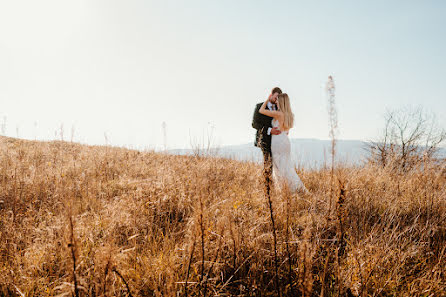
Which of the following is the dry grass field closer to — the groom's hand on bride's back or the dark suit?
the dark suit

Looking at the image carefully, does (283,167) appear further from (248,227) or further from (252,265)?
(252,265)

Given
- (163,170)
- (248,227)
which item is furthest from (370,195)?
(163,170)

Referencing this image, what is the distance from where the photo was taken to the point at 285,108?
4.39 meters

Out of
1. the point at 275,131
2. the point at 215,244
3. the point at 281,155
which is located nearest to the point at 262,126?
the point at 275,131

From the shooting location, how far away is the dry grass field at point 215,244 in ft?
5.02

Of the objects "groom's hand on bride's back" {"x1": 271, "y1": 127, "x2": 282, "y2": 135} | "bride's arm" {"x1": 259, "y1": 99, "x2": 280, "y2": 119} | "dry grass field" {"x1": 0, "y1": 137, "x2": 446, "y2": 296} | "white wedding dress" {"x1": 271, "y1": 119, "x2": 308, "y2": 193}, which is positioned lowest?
"dry grass field" {"x1": 0, "y1": 137, "x2": 446, "y2": 296}

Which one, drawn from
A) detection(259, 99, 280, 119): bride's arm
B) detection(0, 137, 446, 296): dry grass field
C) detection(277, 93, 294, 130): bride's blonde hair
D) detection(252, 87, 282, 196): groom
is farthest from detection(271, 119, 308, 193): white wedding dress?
detection(0, 137, 446, 296): dry grass field

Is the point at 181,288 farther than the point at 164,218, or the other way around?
the point at 164,218

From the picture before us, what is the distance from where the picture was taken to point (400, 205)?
3201 mm

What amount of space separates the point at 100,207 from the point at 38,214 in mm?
687

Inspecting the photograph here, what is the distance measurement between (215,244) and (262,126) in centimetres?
299

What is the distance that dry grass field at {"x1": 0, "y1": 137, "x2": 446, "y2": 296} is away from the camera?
153cm

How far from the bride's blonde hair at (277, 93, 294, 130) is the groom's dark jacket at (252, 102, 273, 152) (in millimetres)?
302

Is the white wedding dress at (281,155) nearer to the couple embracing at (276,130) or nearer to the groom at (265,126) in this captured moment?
the couple embracing at (276,130)
